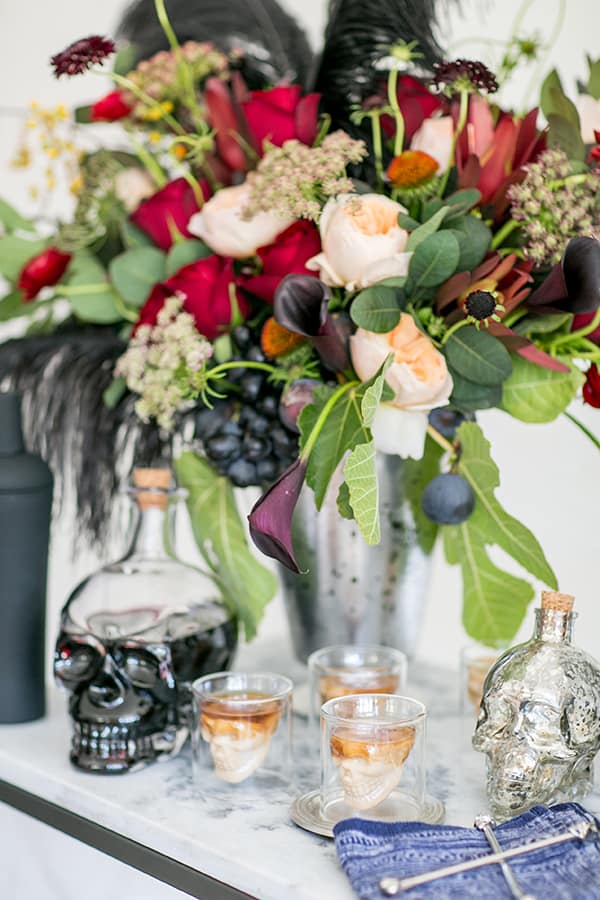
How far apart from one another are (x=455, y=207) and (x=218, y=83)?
0.30 metres

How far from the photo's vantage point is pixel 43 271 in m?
0.98

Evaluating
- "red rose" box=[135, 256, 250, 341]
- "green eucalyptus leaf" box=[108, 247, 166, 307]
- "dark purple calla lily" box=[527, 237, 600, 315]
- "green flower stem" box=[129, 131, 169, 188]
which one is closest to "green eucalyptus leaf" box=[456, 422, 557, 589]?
"dark purple calla lily" box=[527, 237, 600, 315]

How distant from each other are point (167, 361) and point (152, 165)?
0.30m

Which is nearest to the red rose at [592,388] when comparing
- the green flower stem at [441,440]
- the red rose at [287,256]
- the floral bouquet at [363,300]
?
the floral bouquet at [363,300]

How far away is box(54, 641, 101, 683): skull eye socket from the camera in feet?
2.42

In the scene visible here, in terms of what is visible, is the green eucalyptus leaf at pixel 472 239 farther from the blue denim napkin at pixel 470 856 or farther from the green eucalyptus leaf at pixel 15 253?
the green eucalyptus leaf at pixel 15 253

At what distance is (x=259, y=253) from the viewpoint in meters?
0.80

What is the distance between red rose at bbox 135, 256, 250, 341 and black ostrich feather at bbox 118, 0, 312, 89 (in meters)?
0.36

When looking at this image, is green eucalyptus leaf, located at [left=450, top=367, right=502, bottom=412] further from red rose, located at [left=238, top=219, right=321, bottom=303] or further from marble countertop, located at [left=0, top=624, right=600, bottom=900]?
marble countertop, located at [left=0, top=624, right=600, bottom=900]

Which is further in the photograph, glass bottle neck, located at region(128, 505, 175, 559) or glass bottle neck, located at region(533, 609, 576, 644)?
glass bottle neck, located at region(128, 505, 175, 559)

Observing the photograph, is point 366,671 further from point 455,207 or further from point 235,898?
point 455,207

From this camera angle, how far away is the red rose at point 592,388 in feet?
2.29

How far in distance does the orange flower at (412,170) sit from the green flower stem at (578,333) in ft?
0.50

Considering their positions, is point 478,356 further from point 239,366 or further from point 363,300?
point 239,366
